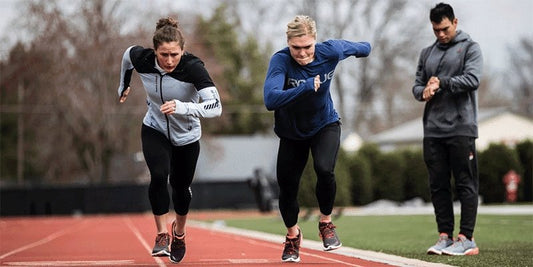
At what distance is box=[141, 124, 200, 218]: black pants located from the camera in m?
9.31

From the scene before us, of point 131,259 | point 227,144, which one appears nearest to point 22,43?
point 227,144

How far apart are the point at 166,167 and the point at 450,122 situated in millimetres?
3104

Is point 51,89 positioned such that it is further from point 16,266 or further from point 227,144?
point 16,266

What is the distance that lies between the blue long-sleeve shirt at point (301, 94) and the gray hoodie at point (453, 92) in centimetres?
159

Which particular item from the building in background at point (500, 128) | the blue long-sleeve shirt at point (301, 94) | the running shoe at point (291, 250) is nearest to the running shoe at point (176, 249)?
the running shoe at point (291, 250)

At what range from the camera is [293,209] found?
9500mm

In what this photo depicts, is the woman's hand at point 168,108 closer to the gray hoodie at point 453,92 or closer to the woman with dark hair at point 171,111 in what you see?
the woman with dark hair at point 171,111

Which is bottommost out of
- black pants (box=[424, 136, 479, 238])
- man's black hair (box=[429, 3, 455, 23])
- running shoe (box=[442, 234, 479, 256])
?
running shoe (box=[442, 234, 479, 256])

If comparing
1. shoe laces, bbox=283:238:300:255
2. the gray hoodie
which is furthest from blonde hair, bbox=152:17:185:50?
the gray hoodie

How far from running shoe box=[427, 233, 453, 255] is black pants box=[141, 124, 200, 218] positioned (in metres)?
2.59

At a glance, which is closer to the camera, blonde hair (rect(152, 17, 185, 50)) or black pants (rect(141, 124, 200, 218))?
blonde hair (rect(152, 17, 185, 50))

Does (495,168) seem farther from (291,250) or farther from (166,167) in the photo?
(166,167)

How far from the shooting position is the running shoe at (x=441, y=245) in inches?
407

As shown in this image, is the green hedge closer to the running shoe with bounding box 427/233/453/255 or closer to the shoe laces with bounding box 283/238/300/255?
the running shoe with bounding box 427/233/453/255
